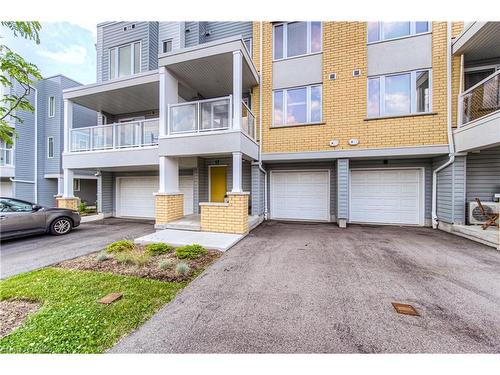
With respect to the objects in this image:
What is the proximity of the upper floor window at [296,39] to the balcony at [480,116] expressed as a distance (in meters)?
5.21

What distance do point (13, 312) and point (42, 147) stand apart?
16593mm

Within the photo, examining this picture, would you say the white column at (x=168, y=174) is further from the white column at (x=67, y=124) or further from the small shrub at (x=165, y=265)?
the white column at (x=67, y=124)

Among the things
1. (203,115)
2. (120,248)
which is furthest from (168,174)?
(120,248)

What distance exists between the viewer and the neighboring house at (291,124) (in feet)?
22.9

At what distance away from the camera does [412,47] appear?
7.29 m

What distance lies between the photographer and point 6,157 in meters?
12.8

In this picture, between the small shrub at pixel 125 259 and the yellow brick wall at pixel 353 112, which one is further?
the yellow brick wall at pixel 353 112

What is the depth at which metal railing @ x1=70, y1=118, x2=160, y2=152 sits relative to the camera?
849 cm


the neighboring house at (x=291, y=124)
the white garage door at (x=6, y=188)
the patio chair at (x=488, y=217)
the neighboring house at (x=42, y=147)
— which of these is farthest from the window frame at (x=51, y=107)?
the patio chair at (x=488, y=217)

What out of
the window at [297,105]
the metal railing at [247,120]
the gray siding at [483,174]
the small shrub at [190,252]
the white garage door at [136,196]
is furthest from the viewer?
the white garage door at [136,196]

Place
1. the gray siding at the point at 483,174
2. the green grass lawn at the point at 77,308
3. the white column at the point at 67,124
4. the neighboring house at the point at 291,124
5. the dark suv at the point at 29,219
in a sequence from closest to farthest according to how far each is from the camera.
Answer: the green grass lawn at the point at 77,308
the dark suv at the point at 29,219
the gray siding at the point at 483,174
the neighboring house at the point at 291,124
the white column at the point at 67,124

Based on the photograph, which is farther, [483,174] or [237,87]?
[483,174]

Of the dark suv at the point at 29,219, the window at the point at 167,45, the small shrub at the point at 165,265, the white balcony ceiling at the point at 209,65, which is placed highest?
the window at the point at 167,45

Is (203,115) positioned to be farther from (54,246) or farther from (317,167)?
(54,246)
